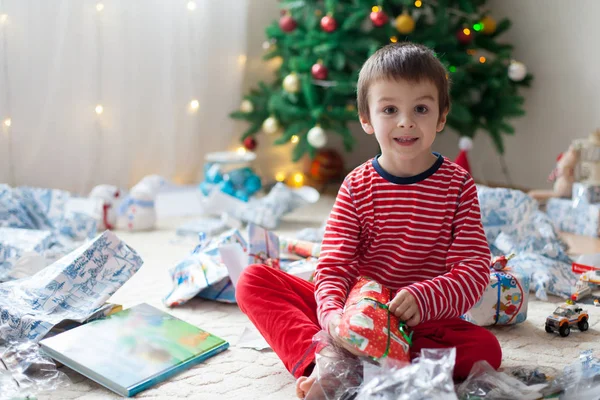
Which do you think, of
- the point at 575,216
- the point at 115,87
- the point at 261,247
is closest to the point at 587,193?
the point at 575,216

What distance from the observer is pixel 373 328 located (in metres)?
1.01

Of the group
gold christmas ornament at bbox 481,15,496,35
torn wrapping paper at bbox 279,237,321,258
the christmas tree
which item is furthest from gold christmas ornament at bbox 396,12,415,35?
torn wrapping paper at bbox 279,237,321,258

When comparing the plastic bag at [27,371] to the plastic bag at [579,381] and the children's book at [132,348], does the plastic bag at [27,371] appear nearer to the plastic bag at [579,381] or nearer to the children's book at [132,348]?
the children's book at [132,348]

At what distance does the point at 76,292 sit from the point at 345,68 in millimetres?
1583

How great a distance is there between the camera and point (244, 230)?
2262 mm

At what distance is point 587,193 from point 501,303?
99cm

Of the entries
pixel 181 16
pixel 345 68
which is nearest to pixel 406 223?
pixel 345 68

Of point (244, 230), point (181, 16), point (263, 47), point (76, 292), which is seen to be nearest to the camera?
point (76, 292)

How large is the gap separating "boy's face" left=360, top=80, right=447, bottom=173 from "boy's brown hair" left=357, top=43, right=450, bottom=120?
1 centimetres

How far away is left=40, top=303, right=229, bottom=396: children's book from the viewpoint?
A: 1.14m

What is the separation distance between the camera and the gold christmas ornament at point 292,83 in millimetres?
2593

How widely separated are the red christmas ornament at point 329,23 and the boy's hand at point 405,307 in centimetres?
160

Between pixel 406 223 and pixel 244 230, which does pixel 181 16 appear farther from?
pixel 406 223

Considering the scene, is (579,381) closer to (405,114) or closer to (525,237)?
(405,114)
